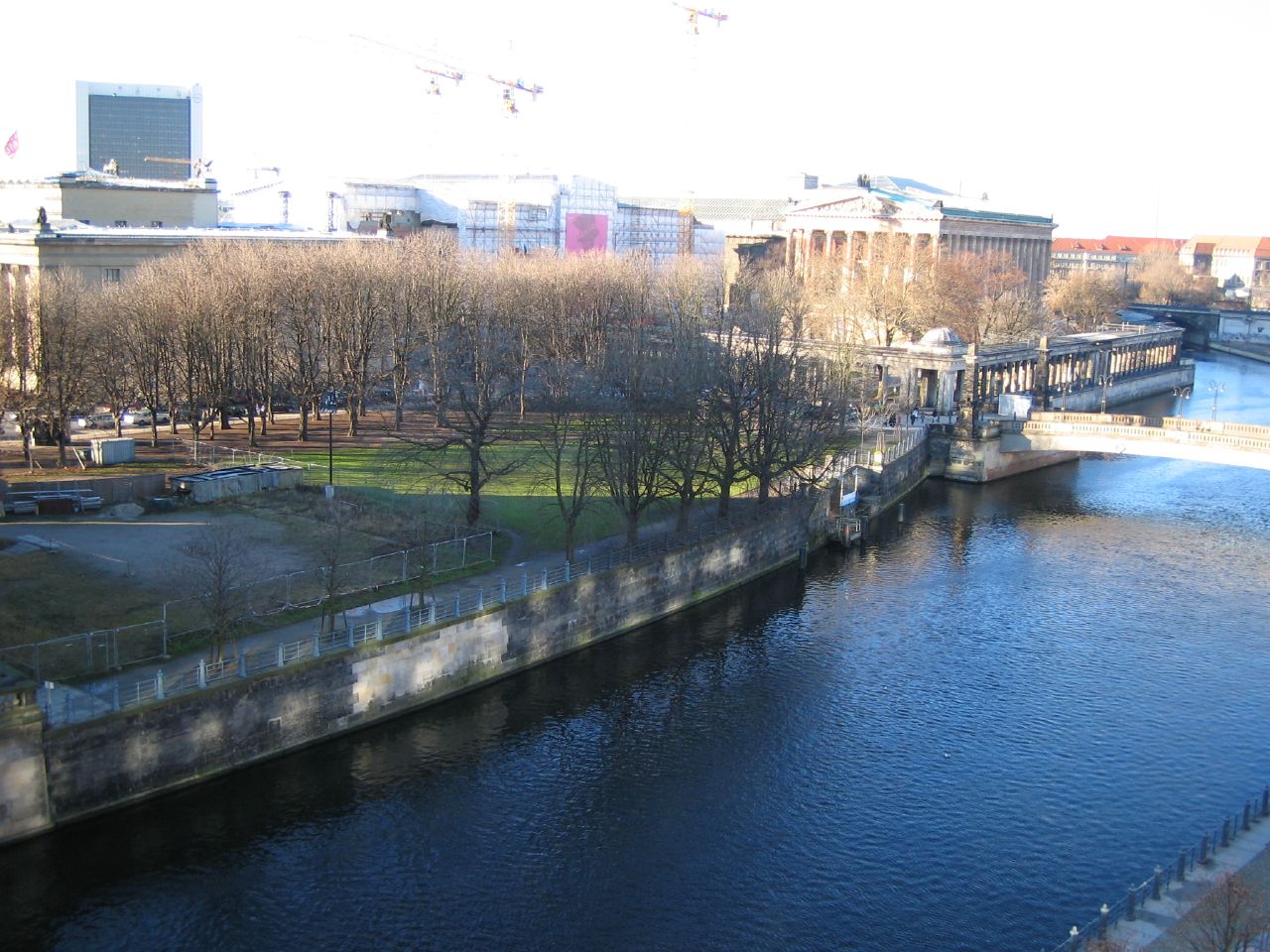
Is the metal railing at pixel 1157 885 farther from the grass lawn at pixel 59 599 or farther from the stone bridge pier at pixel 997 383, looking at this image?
the stone bridge pier at pixel 997 383

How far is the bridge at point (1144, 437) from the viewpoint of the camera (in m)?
70.1

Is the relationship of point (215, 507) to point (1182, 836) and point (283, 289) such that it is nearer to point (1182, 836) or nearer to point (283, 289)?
point (283, 289)

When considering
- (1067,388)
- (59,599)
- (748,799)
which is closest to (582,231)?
(1067,388)

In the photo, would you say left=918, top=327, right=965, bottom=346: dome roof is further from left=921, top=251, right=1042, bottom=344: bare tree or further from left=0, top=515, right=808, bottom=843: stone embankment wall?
left=0, top=515, right=808, bottom=843: stone embankment wall

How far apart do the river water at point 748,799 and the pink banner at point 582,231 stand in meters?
96.7

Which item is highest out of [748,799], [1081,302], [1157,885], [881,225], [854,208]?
[854,208]

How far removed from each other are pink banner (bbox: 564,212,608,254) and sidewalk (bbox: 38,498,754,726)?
92985 millimetres

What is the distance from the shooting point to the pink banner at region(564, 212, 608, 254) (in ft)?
469

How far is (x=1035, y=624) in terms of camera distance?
49.4m

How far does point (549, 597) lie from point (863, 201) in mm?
102963

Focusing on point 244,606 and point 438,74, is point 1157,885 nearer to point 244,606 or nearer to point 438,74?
point 244,606

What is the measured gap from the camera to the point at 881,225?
13612 cm

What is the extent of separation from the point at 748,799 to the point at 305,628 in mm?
14475

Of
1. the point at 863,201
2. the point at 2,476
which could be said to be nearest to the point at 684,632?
the point at 2,476
